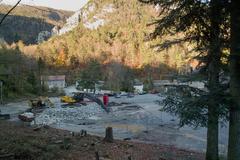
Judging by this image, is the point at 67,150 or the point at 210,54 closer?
the point at 210,54

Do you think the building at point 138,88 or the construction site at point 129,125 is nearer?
the construction site at point 129,125

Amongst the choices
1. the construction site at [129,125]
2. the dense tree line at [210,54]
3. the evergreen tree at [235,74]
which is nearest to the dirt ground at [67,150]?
the construction site at [129,125]

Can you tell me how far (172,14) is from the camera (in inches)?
398

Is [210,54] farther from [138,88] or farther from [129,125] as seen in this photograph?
[138,88]

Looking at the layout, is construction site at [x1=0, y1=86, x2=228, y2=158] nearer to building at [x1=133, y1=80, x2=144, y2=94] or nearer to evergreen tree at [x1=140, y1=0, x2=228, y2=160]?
evergreen tree at [x1=140, y1=0, x2=228, y2=160]

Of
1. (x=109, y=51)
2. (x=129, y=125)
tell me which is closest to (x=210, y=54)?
(x=129, y=125)

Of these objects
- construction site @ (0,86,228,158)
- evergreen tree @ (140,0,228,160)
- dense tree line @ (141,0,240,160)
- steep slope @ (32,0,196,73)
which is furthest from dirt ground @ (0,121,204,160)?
steep slope @ (32,0,196,73)

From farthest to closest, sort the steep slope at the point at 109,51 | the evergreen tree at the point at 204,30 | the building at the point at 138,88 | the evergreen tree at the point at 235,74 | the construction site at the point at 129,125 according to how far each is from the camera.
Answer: the steep slope at the point at 109,51, the building at the point at 138,88, the construction site at the point at 129,125, the evergreen tree at the point at 204,30, the evergreen tree at the point at 235,74

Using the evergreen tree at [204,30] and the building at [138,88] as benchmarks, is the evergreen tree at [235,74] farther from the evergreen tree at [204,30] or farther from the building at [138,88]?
the building at [138,88]

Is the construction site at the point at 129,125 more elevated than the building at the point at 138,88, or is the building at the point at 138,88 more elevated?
the building at the point at 138,88

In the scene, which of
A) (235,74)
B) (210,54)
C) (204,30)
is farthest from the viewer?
(204,30)

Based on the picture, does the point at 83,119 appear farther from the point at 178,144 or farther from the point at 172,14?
the point at 172,14

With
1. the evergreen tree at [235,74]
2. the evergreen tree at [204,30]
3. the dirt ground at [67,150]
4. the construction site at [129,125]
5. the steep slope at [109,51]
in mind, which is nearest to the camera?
the evergreen tree at [235,74]

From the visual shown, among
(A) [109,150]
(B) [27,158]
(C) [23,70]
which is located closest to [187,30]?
(A) [109,150]
